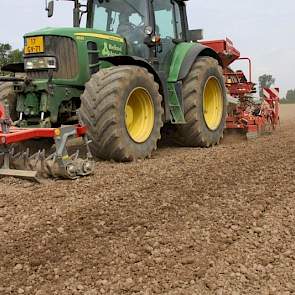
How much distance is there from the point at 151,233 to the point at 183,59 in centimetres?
438

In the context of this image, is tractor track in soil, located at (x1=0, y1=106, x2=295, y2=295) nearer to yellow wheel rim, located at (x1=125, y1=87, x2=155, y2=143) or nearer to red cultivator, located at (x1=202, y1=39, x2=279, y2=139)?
yellow wheel rim, located at (x1=125, y1=87, x2=155, y2=143)

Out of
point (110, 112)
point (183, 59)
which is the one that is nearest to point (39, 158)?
point (110, 112)

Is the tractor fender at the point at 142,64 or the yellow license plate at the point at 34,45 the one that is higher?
the yellow license plate at the point at 34,45

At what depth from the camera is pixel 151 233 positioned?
334cm

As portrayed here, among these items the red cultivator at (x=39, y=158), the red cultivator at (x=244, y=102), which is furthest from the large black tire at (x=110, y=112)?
the red cultivator at (x=244, y=102)

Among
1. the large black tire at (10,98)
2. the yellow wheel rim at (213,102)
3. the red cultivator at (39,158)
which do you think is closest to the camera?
the red cultivator at (39,158)

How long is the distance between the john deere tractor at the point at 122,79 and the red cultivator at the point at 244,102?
1.12m

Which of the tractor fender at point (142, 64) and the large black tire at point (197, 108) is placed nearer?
the tractor fender at point (142, 64)

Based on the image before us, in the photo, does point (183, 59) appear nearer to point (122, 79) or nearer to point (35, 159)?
point (122, 79)

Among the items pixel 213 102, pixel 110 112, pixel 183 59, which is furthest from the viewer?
pixel 213 102

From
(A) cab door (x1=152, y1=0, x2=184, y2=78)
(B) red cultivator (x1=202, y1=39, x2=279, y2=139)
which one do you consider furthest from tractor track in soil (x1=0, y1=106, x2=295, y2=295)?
(B) red cultivator (x1=202, y1=39, x2=279, y2=139)

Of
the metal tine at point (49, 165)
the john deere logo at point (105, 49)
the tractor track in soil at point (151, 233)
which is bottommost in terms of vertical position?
the tractor track in soil at point (151, 233)

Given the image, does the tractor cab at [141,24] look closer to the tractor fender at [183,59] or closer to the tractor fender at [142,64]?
the tractor fender at [183,59]

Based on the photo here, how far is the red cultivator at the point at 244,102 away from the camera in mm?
9085
